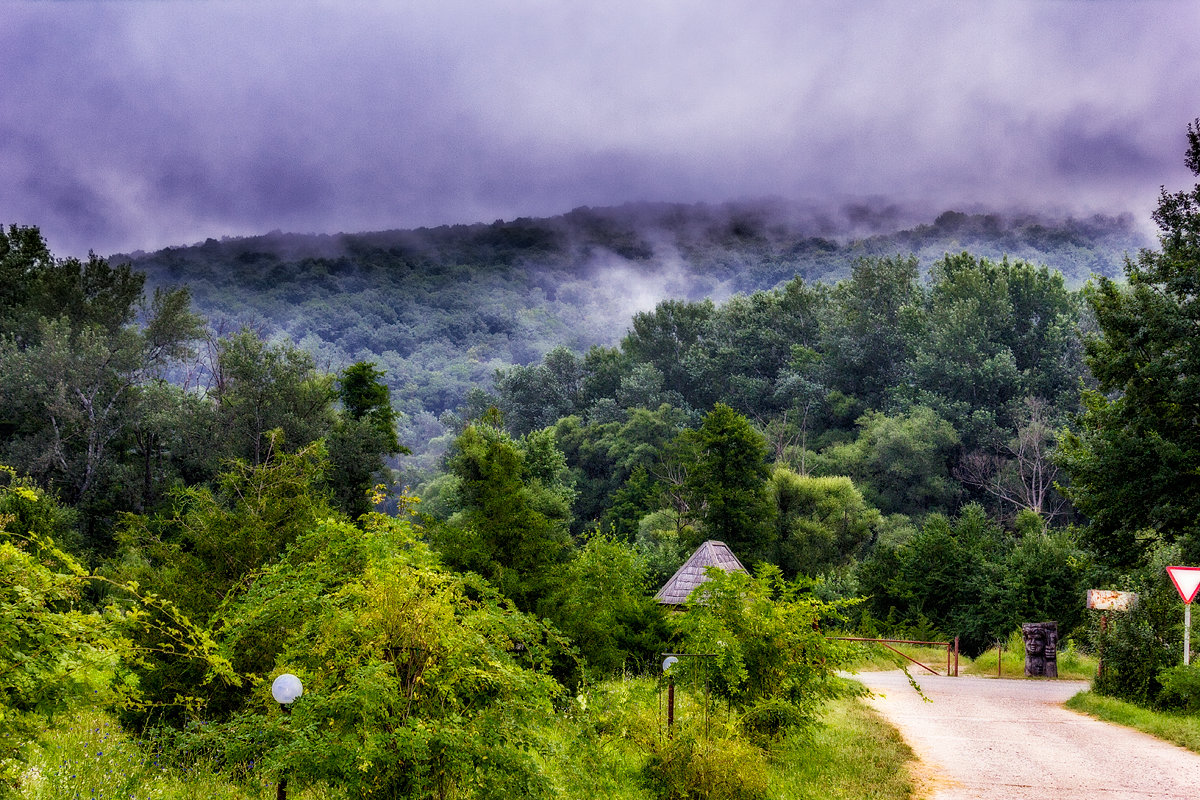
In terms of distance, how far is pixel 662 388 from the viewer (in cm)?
7806

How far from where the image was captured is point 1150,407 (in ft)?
63.9

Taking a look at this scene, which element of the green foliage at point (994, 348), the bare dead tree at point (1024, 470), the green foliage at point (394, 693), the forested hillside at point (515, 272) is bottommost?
the green foliage at point (394, 693)

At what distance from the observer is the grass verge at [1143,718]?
12170mm

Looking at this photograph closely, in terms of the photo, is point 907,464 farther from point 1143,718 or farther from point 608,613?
point 608,613

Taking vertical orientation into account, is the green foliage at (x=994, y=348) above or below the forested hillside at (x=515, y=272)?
below

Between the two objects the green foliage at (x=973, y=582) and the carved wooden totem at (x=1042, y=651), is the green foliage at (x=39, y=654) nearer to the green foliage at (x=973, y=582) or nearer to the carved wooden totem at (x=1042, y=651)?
the carved wooden totem at (x=1042, y=651)

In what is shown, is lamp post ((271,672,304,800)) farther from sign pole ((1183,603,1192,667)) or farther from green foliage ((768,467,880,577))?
green foliage ((768,467,880,577))

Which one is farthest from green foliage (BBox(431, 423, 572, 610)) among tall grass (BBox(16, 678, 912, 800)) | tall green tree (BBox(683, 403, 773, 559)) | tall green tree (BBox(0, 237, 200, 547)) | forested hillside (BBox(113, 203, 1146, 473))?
forested hillside (BBox(113, 203, 1146, 473))

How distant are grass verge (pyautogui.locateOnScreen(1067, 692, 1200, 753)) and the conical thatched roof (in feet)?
26.2

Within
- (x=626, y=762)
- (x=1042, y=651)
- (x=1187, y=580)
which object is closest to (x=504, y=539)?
(x=626, y=762)

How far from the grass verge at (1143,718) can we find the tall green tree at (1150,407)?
473 centimetres

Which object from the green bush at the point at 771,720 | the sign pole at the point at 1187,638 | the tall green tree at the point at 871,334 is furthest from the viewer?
the tall green tree at the point at 871,334

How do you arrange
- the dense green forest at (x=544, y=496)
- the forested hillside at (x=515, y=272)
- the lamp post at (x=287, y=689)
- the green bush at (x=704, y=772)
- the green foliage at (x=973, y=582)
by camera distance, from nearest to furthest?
the lamp post at (x=287, y=689) < the dense green forest at (x=544, y=496) < the green bush at (x=704, y=772) < the green foliage at (x=973, y=582) < the forested hillside at (x=515, y=272)

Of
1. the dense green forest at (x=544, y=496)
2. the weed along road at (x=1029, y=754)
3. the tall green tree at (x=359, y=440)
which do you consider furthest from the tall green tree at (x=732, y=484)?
the weed along road at (x=1029, y=754)
